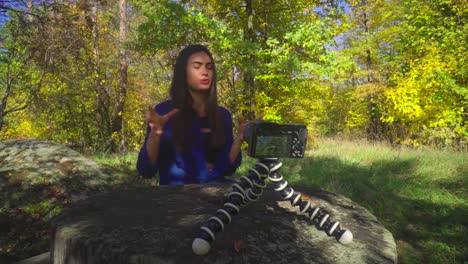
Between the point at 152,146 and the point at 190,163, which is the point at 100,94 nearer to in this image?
the point at 190,163

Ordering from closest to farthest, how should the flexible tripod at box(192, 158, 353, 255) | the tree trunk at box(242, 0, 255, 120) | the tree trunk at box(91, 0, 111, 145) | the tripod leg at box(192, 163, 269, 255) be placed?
the tripod leg at box(192, 163, 269, 255)
the flexible tripod at box(192, 158, 353, 255)
the tree trunk at box(242, 0, 255, 120)
the tree trunk at box(91, 0, 111, 145)

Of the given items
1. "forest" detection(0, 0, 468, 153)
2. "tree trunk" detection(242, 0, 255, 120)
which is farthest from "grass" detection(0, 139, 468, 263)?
"tree trunk" detection(242, 0, 255, 120)

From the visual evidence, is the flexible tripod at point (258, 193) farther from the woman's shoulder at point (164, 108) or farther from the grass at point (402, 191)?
the grass at point (402, 191)

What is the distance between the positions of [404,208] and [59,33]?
333 inches

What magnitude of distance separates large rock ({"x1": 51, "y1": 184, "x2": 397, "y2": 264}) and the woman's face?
81cm

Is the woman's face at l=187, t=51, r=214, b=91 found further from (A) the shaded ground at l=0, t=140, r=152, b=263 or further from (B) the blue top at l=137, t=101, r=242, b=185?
(A) the shaded ground at l=0, t=140, r=152, b=263

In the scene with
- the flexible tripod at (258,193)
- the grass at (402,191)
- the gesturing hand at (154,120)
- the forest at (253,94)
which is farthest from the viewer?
the forest at (253,94)

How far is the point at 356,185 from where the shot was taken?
15.1 ft

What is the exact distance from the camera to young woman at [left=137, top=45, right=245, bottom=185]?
2.26 metres

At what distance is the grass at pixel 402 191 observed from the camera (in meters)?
3.17

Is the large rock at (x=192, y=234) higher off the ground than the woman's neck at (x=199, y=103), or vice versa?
the woman's neck at (x=199, y=103)

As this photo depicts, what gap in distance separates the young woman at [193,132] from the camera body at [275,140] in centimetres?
82

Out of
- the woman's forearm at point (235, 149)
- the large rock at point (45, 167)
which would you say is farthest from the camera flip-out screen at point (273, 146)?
the large rock at point (45, 167)

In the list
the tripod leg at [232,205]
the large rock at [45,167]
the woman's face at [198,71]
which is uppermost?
the woman's face at [198,71]
